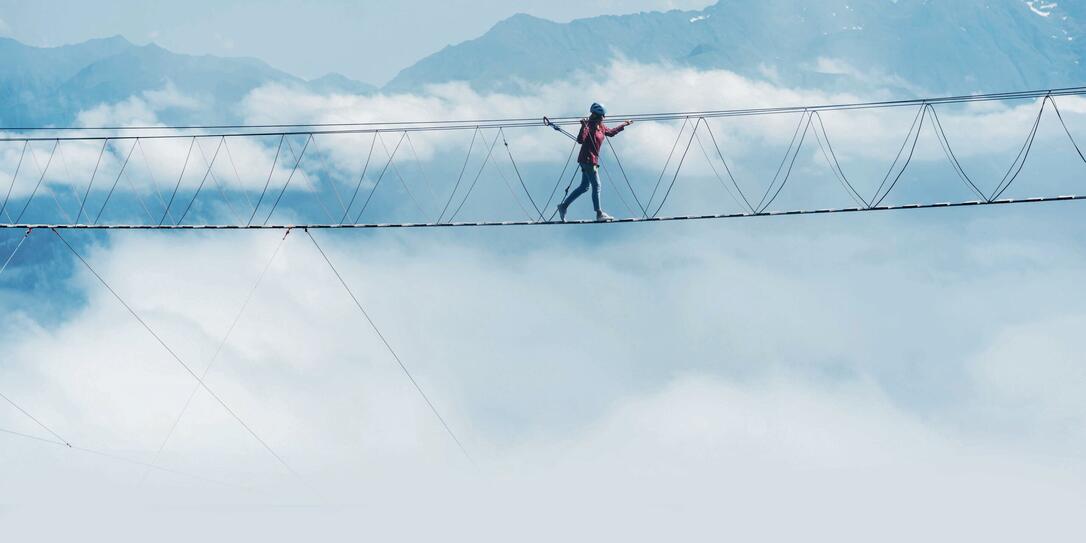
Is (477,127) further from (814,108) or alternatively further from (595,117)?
(814,108)

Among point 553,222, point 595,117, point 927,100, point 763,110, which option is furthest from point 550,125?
point 927,100

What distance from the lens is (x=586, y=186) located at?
69.6 feet

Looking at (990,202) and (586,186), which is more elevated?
(586,186)

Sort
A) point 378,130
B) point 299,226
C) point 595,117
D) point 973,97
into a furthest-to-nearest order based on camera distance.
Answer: point 378,130, point 299,226, point 595,117, point 973,97

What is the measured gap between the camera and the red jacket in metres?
20.7

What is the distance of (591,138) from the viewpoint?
2073 centimetres

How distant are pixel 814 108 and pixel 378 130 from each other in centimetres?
1102

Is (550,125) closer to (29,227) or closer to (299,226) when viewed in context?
(299,226)

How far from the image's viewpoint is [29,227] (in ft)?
79.3

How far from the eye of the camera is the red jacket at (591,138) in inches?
813

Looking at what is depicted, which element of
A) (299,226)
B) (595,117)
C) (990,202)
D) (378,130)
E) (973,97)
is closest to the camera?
(990,202)

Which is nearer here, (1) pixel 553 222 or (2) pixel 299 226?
(1) pixel 553 222

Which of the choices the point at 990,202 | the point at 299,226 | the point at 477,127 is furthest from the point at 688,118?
the point at 299,226

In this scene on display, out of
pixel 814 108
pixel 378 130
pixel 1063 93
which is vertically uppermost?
pixel 378 130
